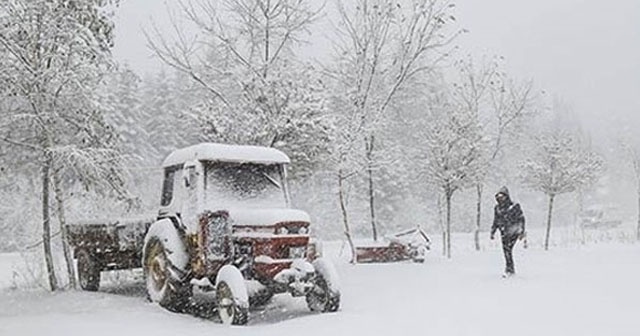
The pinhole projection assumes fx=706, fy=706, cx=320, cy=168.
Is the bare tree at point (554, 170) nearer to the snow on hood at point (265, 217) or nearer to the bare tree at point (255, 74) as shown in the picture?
the bare tree at point (255, 74)

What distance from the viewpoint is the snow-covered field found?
27.6 ft

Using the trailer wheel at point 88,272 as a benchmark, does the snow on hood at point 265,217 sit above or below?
above

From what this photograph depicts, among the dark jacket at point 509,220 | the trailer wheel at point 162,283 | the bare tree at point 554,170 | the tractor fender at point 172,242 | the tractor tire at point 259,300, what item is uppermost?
the bare tree at point 554,170

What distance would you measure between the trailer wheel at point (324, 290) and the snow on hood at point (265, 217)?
744mm

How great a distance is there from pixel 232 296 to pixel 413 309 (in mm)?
2533

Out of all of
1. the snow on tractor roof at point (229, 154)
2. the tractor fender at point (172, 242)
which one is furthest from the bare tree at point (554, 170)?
the tractor fender at point (172, 242)

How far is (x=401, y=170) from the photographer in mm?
41500

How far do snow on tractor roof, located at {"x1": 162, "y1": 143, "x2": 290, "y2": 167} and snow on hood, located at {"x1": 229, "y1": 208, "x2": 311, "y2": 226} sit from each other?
0.92 m

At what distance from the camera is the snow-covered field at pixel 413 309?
8.41 meters

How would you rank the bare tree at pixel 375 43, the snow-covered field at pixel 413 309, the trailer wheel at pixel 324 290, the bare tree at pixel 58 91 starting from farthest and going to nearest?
the bare tree at pixel 375 43 → the bare tree at pixel 58 91 → the trailer wheel at pixel 324 290 → the snow-covered field at pixel 413 309

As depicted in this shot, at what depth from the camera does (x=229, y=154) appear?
10.8 metres

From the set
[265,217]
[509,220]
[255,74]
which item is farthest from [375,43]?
[265,217]

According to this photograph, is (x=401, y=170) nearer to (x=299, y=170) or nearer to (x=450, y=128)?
(x=450, y=128)

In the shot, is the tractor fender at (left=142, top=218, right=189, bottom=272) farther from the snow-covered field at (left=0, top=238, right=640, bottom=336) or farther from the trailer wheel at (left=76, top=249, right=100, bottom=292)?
the trailer wheel at (left=76, top=249, right=100, bottom=292)
